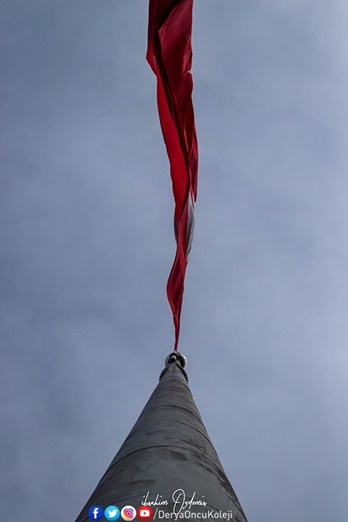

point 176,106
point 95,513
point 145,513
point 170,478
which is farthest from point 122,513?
point 176,106

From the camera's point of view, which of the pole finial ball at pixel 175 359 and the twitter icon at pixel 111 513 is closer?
the twitter icon at pixel 111 513

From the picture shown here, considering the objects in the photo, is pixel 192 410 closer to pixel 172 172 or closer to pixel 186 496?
pixel 186 496

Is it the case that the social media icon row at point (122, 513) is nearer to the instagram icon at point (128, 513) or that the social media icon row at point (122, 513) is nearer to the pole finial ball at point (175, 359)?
the instagram icon at point (128, 513)

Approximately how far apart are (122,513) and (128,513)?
0.10 metres

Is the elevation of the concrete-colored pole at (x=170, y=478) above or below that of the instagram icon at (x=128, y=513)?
above

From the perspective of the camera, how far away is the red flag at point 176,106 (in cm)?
A: 1482

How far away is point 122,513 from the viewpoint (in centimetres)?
423

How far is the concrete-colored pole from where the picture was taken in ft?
14.3

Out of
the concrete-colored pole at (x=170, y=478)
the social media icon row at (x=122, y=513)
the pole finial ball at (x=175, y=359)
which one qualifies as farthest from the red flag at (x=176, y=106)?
the social media icon row at (x=122, y=513)

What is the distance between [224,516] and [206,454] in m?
1.78

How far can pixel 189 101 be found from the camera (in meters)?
15.9

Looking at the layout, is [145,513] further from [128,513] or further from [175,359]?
[175,359]

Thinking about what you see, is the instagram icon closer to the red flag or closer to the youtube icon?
the youtube icon

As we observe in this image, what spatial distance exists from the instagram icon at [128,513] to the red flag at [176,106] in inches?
409
